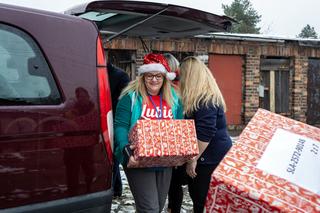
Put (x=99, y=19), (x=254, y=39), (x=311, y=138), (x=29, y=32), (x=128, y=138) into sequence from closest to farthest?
(x=29, y=32), (x=311, y=138), (x=128, y=138), (x=99, y=19), (x=254, y=39)

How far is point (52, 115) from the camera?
1973 mm

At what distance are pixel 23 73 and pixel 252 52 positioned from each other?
10.0 meters

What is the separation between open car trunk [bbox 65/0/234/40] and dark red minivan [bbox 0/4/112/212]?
1.38ft

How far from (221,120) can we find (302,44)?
9.68 m

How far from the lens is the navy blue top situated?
2.90 meters

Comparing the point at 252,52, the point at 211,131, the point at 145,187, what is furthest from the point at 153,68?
the point at 252,52

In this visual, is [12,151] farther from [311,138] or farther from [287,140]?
[311,138]

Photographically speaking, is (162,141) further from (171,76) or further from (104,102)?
(171,76)

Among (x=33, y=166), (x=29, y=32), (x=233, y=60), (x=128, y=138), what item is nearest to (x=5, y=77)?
(x=29, y=32)

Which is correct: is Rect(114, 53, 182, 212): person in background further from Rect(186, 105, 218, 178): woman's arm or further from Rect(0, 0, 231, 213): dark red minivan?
Rect(0, 0, 231, 213): dark red minivan

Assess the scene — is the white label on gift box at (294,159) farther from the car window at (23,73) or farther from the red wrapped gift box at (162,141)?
the car window at (23,73)

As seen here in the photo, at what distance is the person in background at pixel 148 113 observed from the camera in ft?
8.95

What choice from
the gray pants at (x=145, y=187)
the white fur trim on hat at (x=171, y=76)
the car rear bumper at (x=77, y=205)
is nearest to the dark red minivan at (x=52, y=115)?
the car rear bumper at (x=77, y=205)

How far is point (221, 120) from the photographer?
3.09 m
